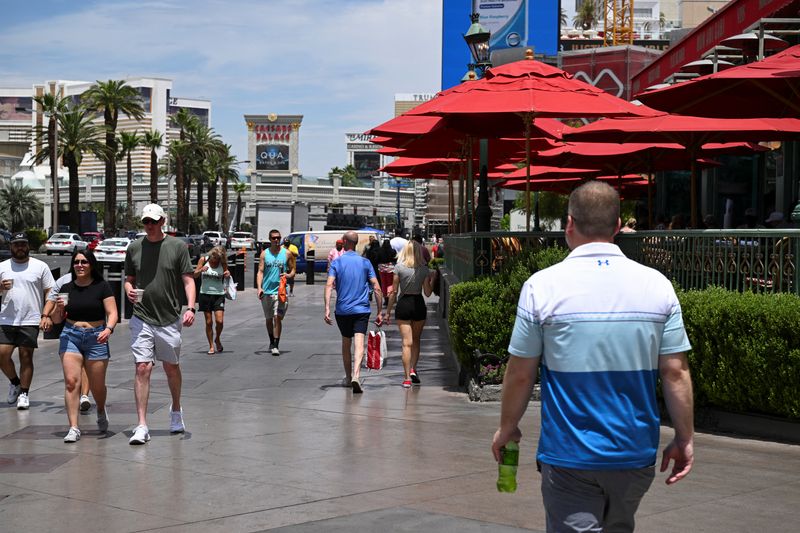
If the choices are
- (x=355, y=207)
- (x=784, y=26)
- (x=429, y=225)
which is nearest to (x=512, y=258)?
(x=784, y=26)

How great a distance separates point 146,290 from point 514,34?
39.3 metres

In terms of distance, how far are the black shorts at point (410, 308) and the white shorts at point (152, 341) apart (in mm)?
3916

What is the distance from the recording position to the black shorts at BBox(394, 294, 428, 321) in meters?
12.6

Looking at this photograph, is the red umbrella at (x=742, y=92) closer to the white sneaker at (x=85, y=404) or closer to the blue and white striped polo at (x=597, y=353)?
the white sneaker at (x=85, y=404)

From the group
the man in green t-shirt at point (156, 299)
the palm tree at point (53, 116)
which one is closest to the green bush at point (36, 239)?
the palm tree at point (53, 116)

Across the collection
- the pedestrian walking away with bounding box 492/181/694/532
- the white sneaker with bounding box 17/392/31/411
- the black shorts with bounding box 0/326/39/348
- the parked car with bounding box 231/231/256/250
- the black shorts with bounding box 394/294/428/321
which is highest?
the pedestrian walking away with bounding box 492/181/694/532

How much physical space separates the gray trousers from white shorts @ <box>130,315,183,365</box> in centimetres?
568

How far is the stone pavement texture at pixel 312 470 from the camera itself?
636 cm

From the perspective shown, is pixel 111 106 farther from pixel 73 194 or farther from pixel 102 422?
pixel 102 422

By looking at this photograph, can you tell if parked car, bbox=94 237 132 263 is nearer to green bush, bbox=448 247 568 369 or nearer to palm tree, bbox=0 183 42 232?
green bush, bbox=448 247 568 369

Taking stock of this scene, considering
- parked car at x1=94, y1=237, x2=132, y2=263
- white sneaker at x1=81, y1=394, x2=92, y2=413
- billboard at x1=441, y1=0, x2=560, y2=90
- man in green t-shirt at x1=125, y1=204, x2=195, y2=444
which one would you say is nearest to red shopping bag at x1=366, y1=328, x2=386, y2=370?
white sneaker at x1=81, y1=394, x2=92, y2=413

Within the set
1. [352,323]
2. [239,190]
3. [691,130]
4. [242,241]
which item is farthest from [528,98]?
[239,190]

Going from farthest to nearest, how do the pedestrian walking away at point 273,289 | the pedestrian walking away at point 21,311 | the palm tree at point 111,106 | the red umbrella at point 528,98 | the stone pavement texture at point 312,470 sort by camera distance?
the palm tree at point 111,106, the pedestrian walking away at point 273,289, the red umbrella at point 528,98, the pedestrian walking away at point 21,311, the stone pavement texture at point 312,470

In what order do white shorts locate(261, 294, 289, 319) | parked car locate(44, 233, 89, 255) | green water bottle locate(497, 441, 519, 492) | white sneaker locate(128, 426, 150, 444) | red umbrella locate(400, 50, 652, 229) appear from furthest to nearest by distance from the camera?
1. parked car locate(44, 233, 89, 255)
2. white shorts locate(261, 294, 289, 319)
3. red umbrella locate(400, 50, 652, 229)
4. white sneaker locate(128, 426, 150, 444)
5. green water bottle locate(497, 441, 519, 492)
